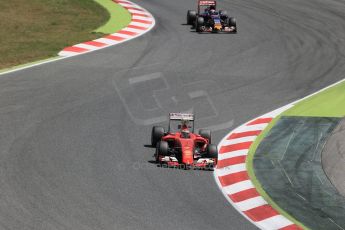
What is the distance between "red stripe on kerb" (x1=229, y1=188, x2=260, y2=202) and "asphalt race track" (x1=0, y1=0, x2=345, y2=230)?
1.01 feet

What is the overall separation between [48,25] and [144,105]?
1227 centimetres

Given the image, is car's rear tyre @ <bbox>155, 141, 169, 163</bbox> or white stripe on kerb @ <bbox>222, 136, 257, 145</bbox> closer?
car's rear tyre @ <bbox>155, 141, 169, 163</bbox>

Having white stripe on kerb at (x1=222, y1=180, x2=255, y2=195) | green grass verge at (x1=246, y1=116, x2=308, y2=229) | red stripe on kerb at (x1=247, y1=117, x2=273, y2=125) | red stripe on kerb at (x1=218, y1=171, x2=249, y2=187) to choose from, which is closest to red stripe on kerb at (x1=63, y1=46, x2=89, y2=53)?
red stripe on kerb at (x1=247, y1=117, x2=273, y2=125)

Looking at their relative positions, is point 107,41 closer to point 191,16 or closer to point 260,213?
point 191,16

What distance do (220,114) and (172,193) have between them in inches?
278

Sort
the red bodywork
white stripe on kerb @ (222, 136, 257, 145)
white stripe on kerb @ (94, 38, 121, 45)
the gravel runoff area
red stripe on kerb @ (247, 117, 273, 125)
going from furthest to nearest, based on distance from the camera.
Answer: white stripe on kerb @ (94, 38, 121, 45)
red stripe on kerb @ (247, 117, 273, 125)
white stripe on kerb @ (222, 136, 257, 145)
the red bodywork
the gravel runoff area

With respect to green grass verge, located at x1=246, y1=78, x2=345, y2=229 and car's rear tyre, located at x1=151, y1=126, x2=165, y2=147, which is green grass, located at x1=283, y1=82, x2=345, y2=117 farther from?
car's rear tyre, located at x1=151, y1=126, x2=165, y2=147

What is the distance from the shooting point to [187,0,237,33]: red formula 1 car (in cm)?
3706

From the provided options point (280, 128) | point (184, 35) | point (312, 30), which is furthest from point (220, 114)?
point (312, 30)

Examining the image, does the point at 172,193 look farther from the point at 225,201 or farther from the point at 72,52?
the point at 72,52

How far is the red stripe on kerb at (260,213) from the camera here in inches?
742

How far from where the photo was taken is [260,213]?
19.1 meters

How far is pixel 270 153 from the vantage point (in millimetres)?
23078

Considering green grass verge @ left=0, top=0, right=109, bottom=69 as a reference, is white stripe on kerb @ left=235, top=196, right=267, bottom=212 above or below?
above
